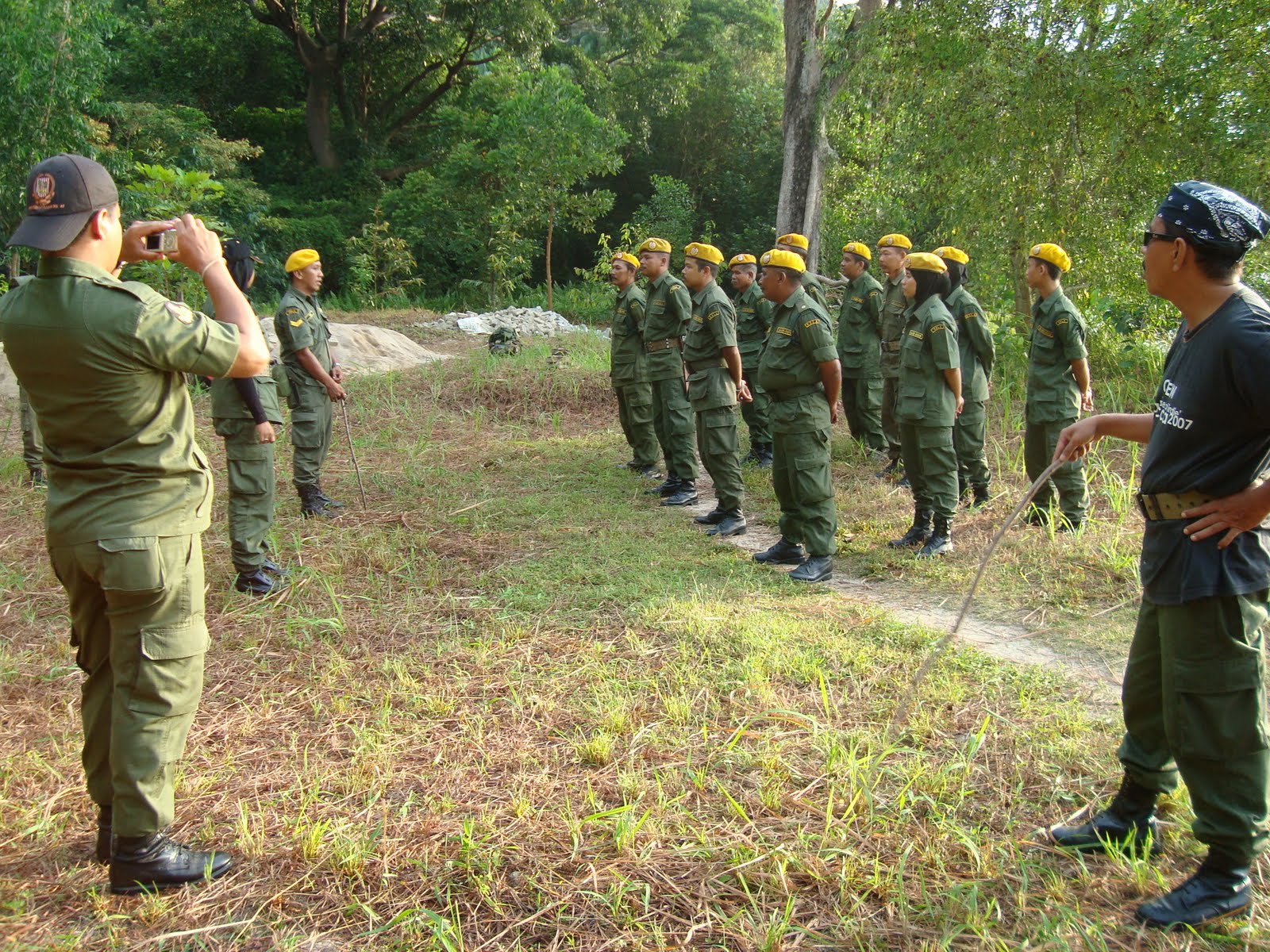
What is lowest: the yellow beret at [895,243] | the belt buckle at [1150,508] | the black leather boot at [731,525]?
the black leather boot at [731,525]

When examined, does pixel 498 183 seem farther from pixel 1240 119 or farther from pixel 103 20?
pixel 1240 119

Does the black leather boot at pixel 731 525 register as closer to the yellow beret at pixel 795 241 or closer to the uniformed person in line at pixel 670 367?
the uniformed person in line at pixel 670 367

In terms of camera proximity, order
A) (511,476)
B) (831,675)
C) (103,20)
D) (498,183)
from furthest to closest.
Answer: (498,183) < (103,20) < (511,476) < (831,675)

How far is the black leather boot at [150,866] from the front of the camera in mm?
2602

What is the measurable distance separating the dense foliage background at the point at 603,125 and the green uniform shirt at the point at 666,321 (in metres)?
3.90

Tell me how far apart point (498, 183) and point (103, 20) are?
34.9ft

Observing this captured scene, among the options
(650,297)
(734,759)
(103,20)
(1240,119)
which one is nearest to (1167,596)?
(734,759)

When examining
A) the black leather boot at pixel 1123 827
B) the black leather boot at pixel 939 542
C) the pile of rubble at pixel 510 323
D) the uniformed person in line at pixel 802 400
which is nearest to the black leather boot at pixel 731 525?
the uniformed person in line at pixel 802 400

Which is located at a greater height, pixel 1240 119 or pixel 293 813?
pixel 1240 119

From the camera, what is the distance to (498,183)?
19.2m

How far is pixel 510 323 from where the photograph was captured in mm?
17062

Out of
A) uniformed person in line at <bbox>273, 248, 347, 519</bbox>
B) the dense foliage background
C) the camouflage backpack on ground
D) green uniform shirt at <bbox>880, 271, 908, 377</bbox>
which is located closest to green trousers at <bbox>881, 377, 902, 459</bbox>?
green uniform shirt at <bbox>880, 271, 908, 377</bbox>

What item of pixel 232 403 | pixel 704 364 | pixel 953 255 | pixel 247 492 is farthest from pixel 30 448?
pixel 953 255

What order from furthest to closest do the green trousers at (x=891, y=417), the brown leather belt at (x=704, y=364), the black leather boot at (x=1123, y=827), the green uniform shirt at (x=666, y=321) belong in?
1. the green trousers at (x=891, y=417)
2. the green uniform shirt at (x=666, y=321)
3. the brown leather belt at (x=704, y=364)
4. the black leather boot at (x=1123, y=827)
